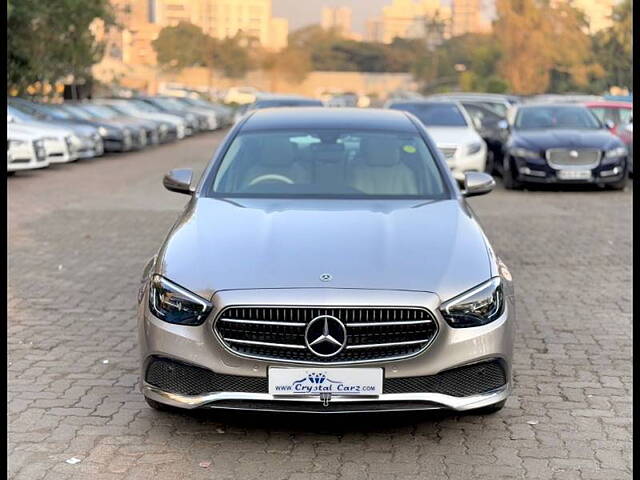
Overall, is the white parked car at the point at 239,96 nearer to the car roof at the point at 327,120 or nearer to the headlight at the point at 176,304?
the car roof at the point at 327,120

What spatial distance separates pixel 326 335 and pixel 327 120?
2690 mm

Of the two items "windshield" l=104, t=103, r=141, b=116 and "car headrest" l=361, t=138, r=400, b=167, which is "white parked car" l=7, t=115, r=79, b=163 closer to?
"windshield" l=104, t=103, r=141, b=116

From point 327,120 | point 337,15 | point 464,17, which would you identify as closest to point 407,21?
point 464,17

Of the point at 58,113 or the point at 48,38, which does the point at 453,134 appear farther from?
the point at 48,38

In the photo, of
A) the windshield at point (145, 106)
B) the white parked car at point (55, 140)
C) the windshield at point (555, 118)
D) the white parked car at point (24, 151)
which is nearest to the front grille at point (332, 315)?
the windshield at point (555, 118)

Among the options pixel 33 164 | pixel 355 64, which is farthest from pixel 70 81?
pixel 355 64

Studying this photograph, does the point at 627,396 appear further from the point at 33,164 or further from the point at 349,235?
the point at 33,164

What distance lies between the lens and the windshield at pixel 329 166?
623 cm

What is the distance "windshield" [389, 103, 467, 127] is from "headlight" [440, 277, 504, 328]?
43.4 ft

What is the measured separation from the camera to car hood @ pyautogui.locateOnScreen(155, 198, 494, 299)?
4723mm

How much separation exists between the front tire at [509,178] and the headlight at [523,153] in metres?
0.18

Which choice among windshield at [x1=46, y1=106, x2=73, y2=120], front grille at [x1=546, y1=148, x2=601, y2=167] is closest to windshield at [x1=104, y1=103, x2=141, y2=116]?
windshield at [x1=46, y1=106, x2=73, y2=120]

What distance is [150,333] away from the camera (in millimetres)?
4816

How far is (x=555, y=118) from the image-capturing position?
18.0m
